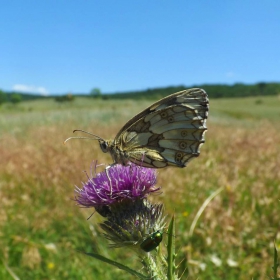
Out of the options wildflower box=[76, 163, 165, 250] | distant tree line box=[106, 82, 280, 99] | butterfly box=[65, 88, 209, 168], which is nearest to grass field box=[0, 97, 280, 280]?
butterfly box=[65, 88, 209, 168]

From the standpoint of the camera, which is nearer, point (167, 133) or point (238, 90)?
point (167, 133)

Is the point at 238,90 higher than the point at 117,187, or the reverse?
the point at 238,90

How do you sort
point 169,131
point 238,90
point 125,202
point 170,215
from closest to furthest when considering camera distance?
point 125,202 < point 169,131 < point 170,215 < point 238,90

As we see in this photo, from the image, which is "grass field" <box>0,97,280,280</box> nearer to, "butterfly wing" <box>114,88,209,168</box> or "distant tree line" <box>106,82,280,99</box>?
"butterfly wing" <box>114,88,209,168</box>

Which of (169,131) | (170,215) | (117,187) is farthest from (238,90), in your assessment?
(117,187)

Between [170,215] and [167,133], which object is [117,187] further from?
[170,215]

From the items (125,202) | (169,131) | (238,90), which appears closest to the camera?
(125,202)

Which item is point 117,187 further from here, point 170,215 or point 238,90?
point 238,90

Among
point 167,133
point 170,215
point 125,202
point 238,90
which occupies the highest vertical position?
point 238,90

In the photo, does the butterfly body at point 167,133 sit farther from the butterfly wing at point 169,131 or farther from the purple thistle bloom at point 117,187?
the purple thistle bloom at point 117,187

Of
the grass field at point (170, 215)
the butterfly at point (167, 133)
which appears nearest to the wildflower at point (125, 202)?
the butterfly at point (167, 133)
